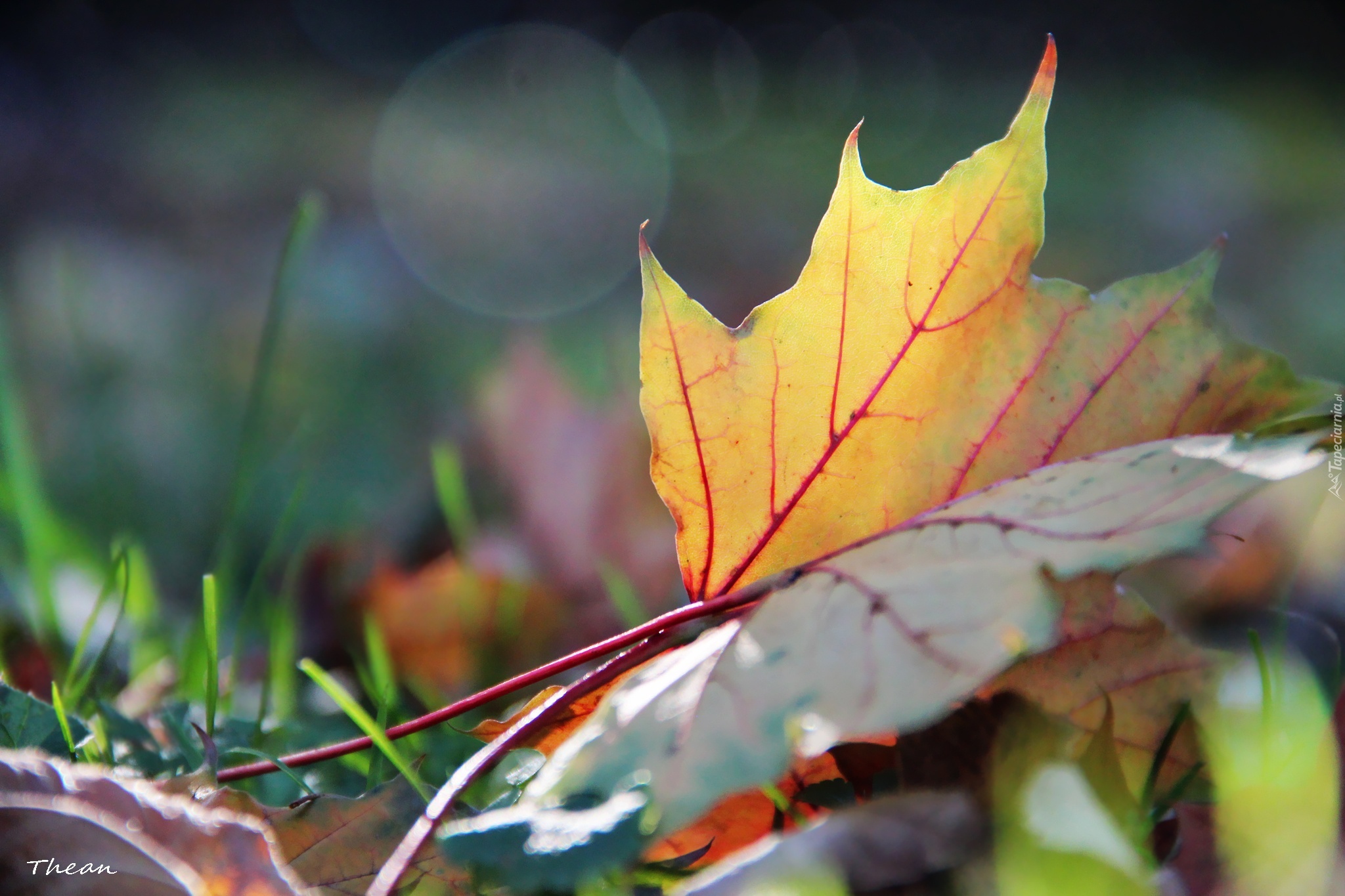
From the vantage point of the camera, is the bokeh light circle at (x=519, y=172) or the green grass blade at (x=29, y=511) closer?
the green grass blade at (x=29, y=511)

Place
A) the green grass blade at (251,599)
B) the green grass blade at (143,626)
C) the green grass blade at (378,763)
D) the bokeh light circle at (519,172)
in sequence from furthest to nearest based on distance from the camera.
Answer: the bokeh light circle at (519,172) → the green grass blade at (143,626) → the green grass blade at (251,599) → the green grass blade at (378,763)

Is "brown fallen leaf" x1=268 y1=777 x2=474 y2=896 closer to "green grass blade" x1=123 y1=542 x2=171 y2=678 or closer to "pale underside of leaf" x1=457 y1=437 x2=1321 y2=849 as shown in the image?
"pale underside of leaf" x1=457 y1=437 x2=1321 y2=849

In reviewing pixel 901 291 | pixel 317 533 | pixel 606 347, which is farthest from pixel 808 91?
pixel 901 291

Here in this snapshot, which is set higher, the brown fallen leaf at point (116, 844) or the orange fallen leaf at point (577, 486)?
the brown fallen leaf at point (116, 844)

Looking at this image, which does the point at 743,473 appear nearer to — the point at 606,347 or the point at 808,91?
the point at 606,347

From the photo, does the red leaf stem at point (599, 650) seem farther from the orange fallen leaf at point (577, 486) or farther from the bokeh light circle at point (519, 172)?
the bokeh light circle at point (519, 172)

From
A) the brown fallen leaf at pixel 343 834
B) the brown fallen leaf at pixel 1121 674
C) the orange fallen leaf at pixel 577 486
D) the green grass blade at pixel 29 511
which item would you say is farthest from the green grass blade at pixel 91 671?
the brown fallen leaf at pixel 1121 674

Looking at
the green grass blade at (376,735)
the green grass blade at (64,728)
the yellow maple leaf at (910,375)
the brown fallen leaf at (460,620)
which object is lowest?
the brown fallen leaf at (460,620)

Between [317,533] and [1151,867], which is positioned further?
[317,533]
